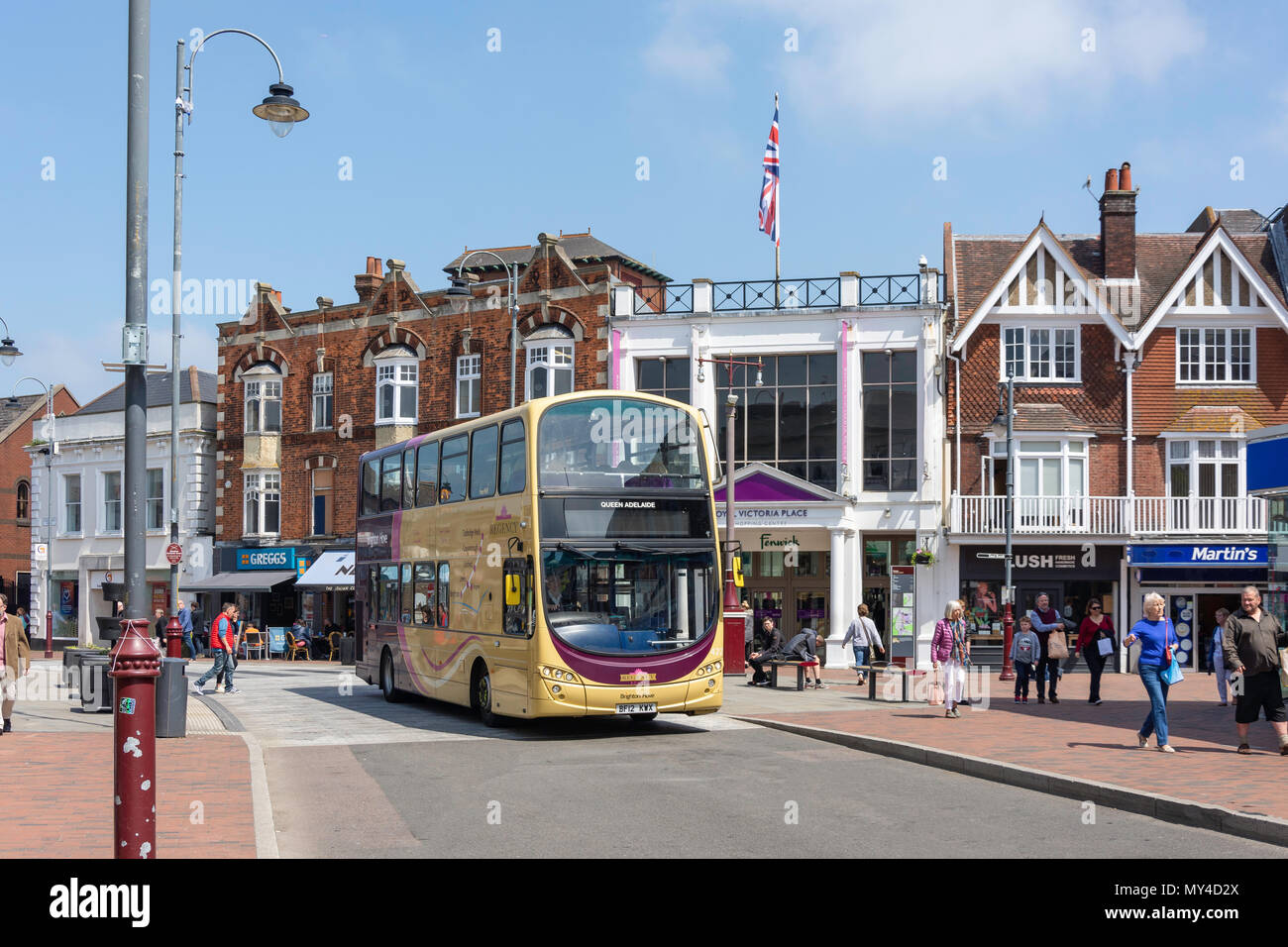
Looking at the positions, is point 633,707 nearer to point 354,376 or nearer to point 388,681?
point 388,681

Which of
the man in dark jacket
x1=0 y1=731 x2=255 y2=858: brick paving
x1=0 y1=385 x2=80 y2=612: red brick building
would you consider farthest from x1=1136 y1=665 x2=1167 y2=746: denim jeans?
x1=0 y1=385 x2=80 y2=612: red brick building

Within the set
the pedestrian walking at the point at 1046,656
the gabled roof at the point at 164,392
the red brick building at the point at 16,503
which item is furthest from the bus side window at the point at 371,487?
the red brick building at the point at 16,503

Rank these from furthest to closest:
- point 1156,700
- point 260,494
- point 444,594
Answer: point 260,494, point 444,594, point 1156,700

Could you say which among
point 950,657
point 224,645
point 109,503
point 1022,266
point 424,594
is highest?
point 1022,266

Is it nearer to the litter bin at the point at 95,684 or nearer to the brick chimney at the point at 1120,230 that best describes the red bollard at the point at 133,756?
the litter bin at the point at 95,684

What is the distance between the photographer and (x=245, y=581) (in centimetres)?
4184

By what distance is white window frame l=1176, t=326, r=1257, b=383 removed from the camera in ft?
111

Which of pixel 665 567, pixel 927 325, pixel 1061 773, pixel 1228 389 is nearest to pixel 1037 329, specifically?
pixel 927 325

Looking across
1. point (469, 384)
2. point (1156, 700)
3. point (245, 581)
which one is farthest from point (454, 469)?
point (245, 581)

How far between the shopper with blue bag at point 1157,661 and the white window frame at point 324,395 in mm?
32365

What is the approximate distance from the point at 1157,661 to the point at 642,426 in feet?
21.8

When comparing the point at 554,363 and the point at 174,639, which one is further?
the point at 554,363
